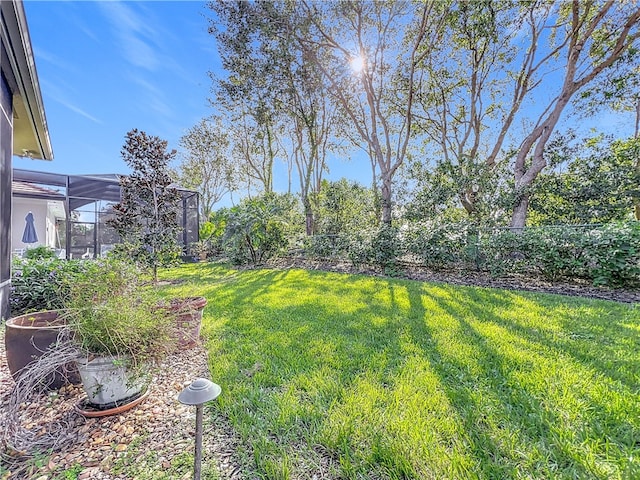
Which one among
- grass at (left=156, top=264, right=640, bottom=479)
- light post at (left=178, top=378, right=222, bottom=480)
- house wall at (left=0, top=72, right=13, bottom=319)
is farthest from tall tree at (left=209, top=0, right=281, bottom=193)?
light post at (left=178, top=378, right=222, bottom=480)

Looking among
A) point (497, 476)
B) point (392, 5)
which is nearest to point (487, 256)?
point (497, 476)

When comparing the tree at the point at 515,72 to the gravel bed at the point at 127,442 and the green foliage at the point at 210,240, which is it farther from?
the gravel bed at the point at 127,442

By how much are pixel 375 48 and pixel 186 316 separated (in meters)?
9.87

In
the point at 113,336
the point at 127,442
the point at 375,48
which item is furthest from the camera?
the point at 375,48

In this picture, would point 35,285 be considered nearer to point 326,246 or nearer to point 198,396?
point 198,396

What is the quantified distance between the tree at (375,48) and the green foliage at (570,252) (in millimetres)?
3619

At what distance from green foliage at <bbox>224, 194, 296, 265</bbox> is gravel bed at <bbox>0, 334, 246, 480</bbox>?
7.18 meters

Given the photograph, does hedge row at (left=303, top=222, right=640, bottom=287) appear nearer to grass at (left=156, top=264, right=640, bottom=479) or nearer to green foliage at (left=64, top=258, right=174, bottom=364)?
grass at (left=156, top=264, right=640, bottom=479)

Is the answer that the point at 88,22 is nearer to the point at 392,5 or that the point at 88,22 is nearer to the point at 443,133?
the point at 392,5

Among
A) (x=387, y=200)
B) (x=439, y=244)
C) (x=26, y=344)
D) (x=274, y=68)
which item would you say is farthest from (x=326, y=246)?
(x=26, y=344)

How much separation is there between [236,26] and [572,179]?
11.5 m

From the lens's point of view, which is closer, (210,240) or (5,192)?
(5,192)

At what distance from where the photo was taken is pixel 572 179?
8586 millimetres

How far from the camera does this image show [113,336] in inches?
72.2
